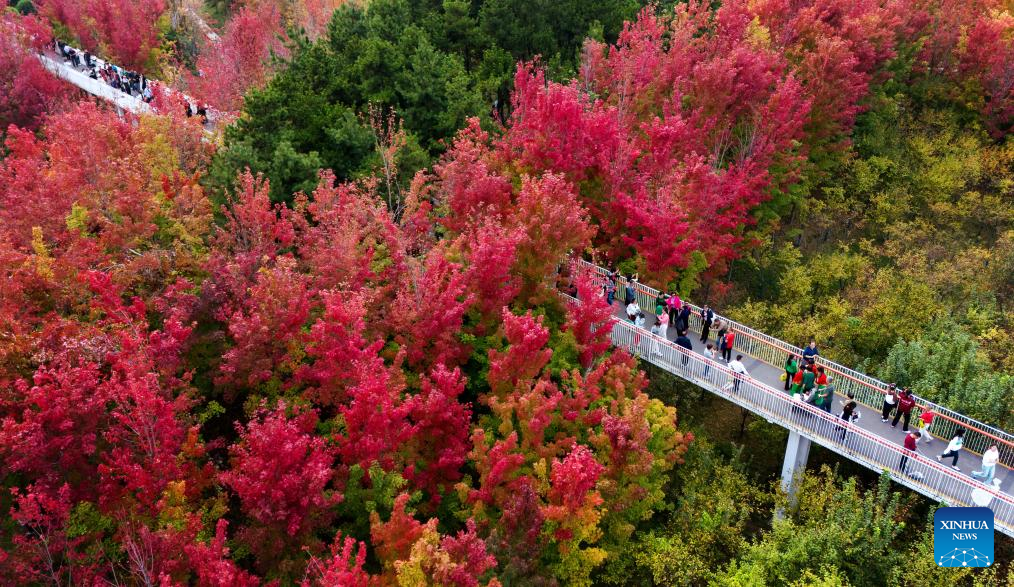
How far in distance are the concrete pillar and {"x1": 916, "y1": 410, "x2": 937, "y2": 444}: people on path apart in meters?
3.13

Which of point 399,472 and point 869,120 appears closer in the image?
point 399,472

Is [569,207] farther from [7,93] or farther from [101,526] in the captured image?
[7,93]

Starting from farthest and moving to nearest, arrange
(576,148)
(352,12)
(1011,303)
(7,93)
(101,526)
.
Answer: (7,93), (352,12), (1011,303), (576,148), (101,526)

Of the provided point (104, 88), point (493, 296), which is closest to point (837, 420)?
point (493, 296)

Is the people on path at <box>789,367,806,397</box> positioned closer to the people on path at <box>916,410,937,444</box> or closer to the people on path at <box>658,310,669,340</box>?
the people on path at <box>916,410,937,444</box>

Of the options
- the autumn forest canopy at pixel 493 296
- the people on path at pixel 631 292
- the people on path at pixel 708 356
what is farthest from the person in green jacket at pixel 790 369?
the people on path at pixel 631 292

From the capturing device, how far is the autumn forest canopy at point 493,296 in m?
15.4

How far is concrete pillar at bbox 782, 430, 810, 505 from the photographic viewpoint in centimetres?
2023

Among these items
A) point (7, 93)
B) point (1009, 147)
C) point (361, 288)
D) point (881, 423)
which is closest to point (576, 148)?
point (361, 288)

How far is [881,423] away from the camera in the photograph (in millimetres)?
19469

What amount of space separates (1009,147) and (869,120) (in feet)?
24.1

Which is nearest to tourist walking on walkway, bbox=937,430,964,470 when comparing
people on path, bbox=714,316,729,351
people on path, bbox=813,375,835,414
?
people on path, bbox=813,375,835,414

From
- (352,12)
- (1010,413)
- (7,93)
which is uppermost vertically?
(352,12)

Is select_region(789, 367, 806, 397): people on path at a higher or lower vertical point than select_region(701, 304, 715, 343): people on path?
lower
